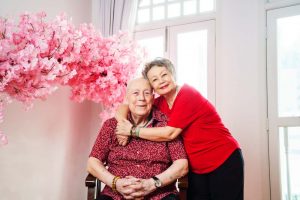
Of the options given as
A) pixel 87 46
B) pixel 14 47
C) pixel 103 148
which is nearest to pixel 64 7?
pixel 87 46

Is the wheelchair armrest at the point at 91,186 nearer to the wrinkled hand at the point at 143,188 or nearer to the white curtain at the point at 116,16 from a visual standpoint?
the wrinkled hand at the point at 143,188

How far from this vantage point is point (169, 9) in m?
3.37

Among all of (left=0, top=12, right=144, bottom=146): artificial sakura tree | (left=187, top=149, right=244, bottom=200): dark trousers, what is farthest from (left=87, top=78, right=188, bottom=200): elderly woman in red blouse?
(left=0, top=12, right=144, bottom=146): artificial sakura tree

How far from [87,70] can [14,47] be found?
58 centimetres

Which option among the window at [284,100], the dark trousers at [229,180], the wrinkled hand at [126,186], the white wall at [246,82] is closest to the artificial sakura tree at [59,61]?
the wrinkled hand at [126,186]

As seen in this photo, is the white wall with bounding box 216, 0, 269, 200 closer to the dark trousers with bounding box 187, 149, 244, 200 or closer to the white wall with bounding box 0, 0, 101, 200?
the dark trousers with bounding box 187, 149, 244, 200

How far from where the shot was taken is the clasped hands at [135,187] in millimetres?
1773

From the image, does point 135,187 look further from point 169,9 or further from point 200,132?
point 169,9

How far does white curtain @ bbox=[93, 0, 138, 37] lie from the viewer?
10.9ft

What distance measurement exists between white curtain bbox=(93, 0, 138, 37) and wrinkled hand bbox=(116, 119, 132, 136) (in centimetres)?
159

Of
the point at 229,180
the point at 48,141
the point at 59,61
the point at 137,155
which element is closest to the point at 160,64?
the point at 137,155

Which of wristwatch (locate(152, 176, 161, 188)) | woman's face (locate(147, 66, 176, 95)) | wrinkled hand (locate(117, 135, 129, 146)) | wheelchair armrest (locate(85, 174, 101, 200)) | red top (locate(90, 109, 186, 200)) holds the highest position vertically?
woman's face (locate(147, 66, 176, 95))

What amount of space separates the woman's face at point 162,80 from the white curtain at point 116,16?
1.45 m

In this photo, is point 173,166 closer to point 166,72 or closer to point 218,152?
point 218,152
